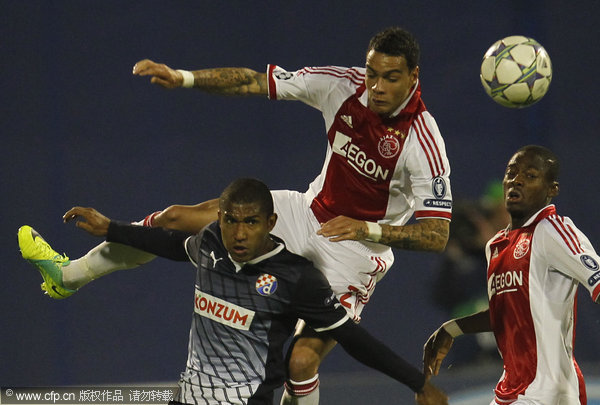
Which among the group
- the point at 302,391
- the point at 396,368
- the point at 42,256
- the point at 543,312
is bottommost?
the point at 302,391

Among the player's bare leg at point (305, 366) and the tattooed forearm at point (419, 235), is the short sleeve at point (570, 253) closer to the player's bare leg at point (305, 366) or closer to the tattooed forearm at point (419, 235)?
the tattooed forearm at point (419, 235)

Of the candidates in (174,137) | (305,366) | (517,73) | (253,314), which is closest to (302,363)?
(305,366)

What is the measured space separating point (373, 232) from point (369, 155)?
517mm

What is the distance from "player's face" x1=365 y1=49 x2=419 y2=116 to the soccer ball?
23.3 inches

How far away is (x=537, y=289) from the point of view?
11.9 ft

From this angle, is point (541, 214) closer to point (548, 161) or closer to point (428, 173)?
point (548, 161)

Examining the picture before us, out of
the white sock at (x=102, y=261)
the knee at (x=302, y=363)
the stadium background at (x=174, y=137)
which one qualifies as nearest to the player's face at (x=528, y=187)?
the knee at (x=302, y=363)

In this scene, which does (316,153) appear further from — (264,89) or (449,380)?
(264,89)

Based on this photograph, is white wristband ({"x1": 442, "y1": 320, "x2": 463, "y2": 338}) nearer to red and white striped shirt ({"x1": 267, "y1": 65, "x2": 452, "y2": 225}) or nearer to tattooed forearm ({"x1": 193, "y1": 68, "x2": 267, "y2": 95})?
red and white striped shirt ({"x1": 267, "y1": 65, "x2": 452, "y2": 225})

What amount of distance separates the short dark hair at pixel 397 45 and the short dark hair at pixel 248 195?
0.83 m

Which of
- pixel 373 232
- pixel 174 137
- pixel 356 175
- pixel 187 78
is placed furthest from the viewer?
pixel 174 137

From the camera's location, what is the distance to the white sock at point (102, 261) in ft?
13.7

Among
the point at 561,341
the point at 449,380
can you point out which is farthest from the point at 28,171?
the point at 561,341

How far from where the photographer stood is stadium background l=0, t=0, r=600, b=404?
21.7 ft
